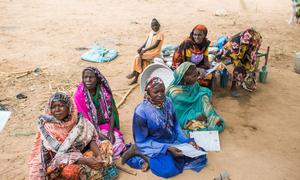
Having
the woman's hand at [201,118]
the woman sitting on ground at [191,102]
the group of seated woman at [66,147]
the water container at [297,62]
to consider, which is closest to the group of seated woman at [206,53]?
the woman sitting on ground at [191,102]

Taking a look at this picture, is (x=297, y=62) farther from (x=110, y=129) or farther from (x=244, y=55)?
(x=110, y=129)

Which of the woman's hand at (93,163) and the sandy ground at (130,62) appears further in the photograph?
the sandy ground at (130,62)

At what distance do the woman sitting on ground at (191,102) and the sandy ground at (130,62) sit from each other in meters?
0.30

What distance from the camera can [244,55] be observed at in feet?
21.0

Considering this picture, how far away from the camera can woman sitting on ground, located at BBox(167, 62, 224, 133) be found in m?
5.01

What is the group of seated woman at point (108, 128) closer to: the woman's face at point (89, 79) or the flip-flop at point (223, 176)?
the woman's face at point (89, 79)

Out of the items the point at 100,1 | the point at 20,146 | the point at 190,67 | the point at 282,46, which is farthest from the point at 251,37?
A: the point at 100,1

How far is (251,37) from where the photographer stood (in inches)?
246

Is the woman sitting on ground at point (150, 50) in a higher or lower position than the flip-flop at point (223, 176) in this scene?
higher

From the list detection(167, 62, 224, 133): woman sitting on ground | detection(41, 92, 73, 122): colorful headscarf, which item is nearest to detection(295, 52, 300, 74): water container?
detection(167, 62, 224, 133): woman sitting on ground

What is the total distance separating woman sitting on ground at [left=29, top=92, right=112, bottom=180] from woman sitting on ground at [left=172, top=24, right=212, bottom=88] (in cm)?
270

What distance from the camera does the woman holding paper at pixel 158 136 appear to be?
4.13m

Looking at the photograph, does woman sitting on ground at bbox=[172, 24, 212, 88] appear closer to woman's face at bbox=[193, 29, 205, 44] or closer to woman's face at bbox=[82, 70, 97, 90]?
woman's face at bbox=[193, 29, 205, 44]

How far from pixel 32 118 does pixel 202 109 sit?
2.58m
